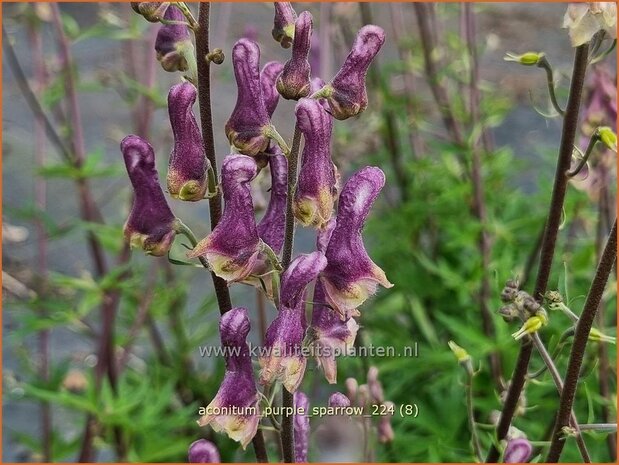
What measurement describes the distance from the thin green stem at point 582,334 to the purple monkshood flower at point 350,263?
0.38 m

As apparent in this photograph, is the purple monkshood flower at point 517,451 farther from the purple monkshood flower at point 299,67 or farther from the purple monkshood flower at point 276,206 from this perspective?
the purple monkshood flower at point 299,67

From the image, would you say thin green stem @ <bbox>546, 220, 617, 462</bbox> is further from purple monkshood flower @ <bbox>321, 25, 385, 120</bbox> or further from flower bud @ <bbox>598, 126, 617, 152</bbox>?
purple monkshood flower @ <bbox>321, 25, 385, 120</bbox>

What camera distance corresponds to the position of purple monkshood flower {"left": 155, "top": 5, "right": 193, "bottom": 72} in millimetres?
1368

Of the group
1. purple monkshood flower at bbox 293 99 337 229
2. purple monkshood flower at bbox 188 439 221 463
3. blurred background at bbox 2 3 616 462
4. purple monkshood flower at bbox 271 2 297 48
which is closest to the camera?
purple monkshood flower at bbox 293 99 337 229

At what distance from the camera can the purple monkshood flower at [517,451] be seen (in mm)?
1420

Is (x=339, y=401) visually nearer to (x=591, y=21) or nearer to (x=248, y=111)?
(x=248, y=111)

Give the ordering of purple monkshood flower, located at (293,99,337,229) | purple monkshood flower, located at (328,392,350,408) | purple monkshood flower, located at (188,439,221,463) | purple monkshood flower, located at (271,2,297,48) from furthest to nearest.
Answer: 1. purple monkshood flower, located at (328,392,350,408)
2. purple monkshood flower, located at (188,439,221,463)
3. purple monkshood flower, located at (271,2,297,48)
4. purple monkshood flower, located at (293,99,337,229)

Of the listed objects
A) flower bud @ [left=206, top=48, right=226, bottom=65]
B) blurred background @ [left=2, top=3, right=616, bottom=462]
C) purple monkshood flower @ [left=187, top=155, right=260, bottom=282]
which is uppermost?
flower bud @ [left=206, top=48, right=226, bottom=65]

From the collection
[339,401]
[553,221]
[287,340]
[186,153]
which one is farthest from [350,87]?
[339,401]

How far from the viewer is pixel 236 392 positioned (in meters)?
1.35

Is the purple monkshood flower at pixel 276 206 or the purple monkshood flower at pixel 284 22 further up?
the purple monkshood flower at pixel 284 22

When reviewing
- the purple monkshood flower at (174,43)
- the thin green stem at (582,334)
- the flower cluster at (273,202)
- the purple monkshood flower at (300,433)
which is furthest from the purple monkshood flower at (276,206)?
the thin green stem at (582,334)

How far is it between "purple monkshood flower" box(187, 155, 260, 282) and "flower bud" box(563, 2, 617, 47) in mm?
658

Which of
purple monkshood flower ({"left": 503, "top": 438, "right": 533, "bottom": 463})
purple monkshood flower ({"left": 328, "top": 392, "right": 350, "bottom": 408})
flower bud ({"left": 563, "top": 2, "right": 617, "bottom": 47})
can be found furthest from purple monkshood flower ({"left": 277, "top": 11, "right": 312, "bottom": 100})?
purple monkshood flower ({"left": 503, "top": 438, "right": 533, "bottom": 463})
